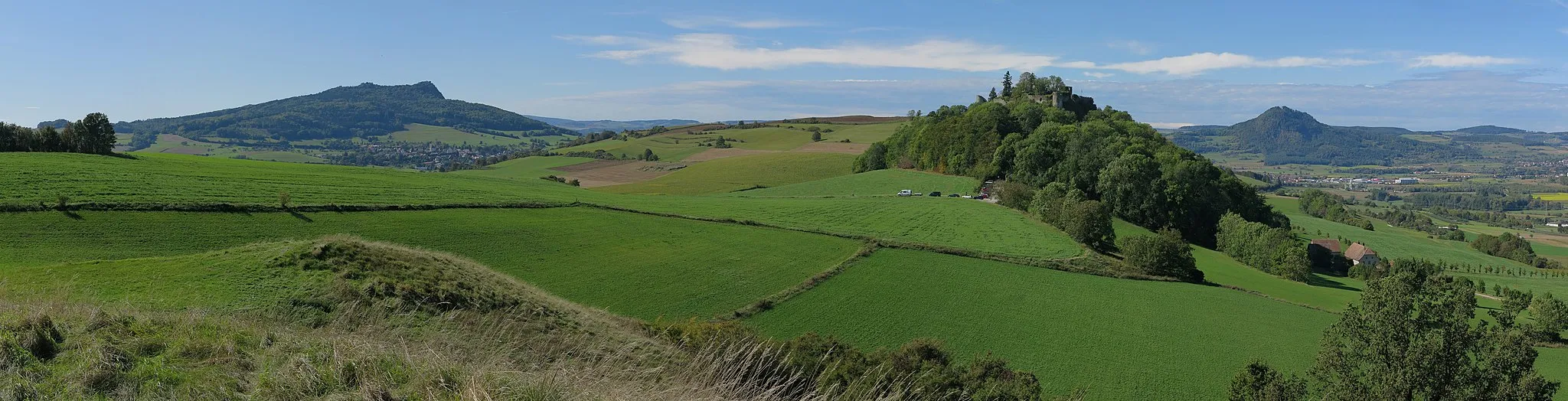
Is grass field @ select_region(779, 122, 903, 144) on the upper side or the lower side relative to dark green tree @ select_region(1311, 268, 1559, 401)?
upper

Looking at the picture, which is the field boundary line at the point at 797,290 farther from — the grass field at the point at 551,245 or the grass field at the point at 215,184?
the grass field at the point at 215,184

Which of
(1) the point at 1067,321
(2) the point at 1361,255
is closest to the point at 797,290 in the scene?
(1) the point at 1067,321

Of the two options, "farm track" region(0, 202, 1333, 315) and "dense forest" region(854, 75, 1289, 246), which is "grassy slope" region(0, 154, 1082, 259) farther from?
"dense forest" region(854, 75, 1289, 246)

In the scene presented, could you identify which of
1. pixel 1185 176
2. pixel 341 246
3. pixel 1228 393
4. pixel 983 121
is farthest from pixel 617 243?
pixel 983 121

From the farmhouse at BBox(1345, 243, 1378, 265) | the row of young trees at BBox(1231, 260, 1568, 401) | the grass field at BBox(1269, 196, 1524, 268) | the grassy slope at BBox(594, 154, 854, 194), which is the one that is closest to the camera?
the row of young trees at BBox(1231, 260, 1568, 401)

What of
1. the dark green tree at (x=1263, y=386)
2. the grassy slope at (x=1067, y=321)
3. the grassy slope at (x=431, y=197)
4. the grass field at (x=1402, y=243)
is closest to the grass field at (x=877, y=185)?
the grassy slope at (x=431, y=197)

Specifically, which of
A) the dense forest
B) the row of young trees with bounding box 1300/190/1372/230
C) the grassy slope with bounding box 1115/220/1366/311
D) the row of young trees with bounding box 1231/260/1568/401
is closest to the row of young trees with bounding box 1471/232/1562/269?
the row of young trees with bounding box 1300/190/1372/230
